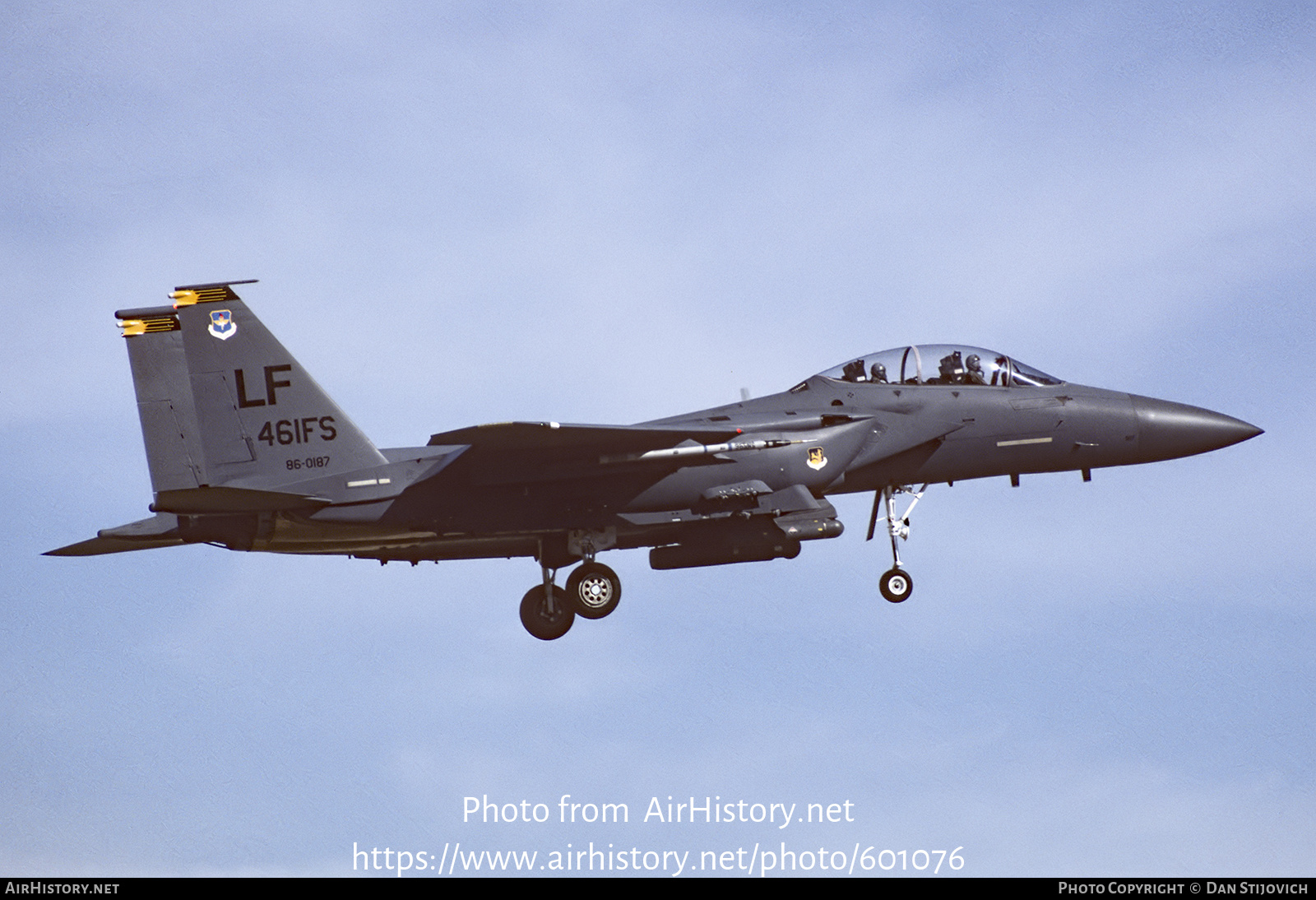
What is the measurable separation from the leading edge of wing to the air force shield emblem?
3787mm

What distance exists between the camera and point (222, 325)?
20938 mm

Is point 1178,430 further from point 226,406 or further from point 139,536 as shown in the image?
point 139,536

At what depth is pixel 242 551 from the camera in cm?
2120

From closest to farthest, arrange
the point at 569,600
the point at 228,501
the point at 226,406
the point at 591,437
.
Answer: the point at 228,501, the point at 591,437, the point at 226,406, the point at 569,600

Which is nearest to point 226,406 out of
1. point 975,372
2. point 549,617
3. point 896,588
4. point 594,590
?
point 549,617

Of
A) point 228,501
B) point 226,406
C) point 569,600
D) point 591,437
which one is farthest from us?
point 569,600

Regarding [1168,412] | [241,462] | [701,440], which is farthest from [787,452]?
[241,462]

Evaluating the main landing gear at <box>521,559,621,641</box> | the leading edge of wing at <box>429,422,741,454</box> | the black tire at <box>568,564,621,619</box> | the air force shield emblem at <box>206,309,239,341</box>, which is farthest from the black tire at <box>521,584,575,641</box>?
the air force shield emblem at <box>206,309,239,341</box>

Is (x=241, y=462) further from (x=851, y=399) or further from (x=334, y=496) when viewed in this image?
(x=851, y=399)

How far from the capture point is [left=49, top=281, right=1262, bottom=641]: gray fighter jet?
20.8m

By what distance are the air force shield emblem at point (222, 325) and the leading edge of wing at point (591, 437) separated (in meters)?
3.79

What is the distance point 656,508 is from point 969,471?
15.4 feet

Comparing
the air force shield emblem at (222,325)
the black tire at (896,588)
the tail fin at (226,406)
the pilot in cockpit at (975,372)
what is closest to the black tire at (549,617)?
the tail fin at (226,406)

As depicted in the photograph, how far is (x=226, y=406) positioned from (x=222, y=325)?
3.62ft
